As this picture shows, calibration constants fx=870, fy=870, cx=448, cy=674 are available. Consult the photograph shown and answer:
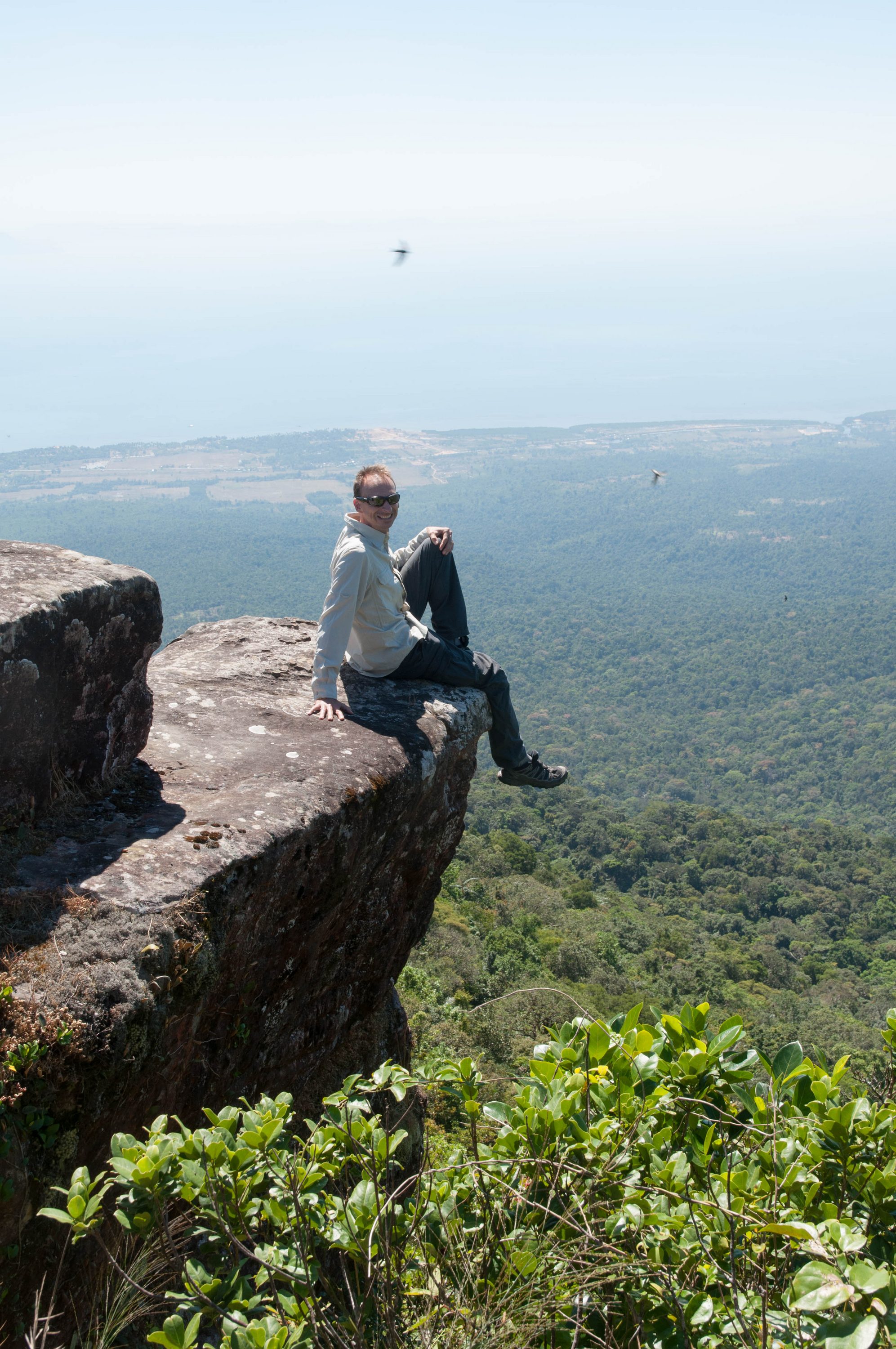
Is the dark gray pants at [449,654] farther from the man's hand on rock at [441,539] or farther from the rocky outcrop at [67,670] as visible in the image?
the rocky outcrop at [67,670]

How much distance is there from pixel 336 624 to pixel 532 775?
2718 mm

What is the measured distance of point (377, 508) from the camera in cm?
586

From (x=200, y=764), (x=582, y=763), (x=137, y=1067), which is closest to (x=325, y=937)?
(x=200, y=764)

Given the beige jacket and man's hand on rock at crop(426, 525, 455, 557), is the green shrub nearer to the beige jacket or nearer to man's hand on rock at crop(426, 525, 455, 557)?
the beige jacket

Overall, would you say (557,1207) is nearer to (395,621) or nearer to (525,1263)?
(525,1263)

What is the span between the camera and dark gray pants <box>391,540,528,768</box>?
21.1 feet

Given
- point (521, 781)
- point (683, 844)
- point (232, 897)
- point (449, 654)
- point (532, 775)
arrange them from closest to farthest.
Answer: point (232, 897) → point (449, 654) → point (532, 775) → point (521, 781) → point (683, 844)

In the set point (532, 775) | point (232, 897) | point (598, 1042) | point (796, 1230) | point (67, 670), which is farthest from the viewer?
point (532, 775)

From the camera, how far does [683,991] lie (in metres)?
39.6

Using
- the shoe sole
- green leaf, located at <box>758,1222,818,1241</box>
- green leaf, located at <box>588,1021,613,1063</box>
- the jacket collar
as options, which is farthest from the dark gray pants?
green leaf, located at <box>758,1222,818,1241</box>

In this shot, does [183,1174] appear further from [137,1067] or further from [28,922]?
[28,922]

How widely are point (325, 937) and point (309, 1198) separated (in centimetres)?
253

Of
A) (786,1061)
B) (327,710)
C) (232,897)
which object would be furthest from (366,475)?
(786,1061)

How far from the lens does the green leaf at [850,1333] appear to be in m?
1.55
